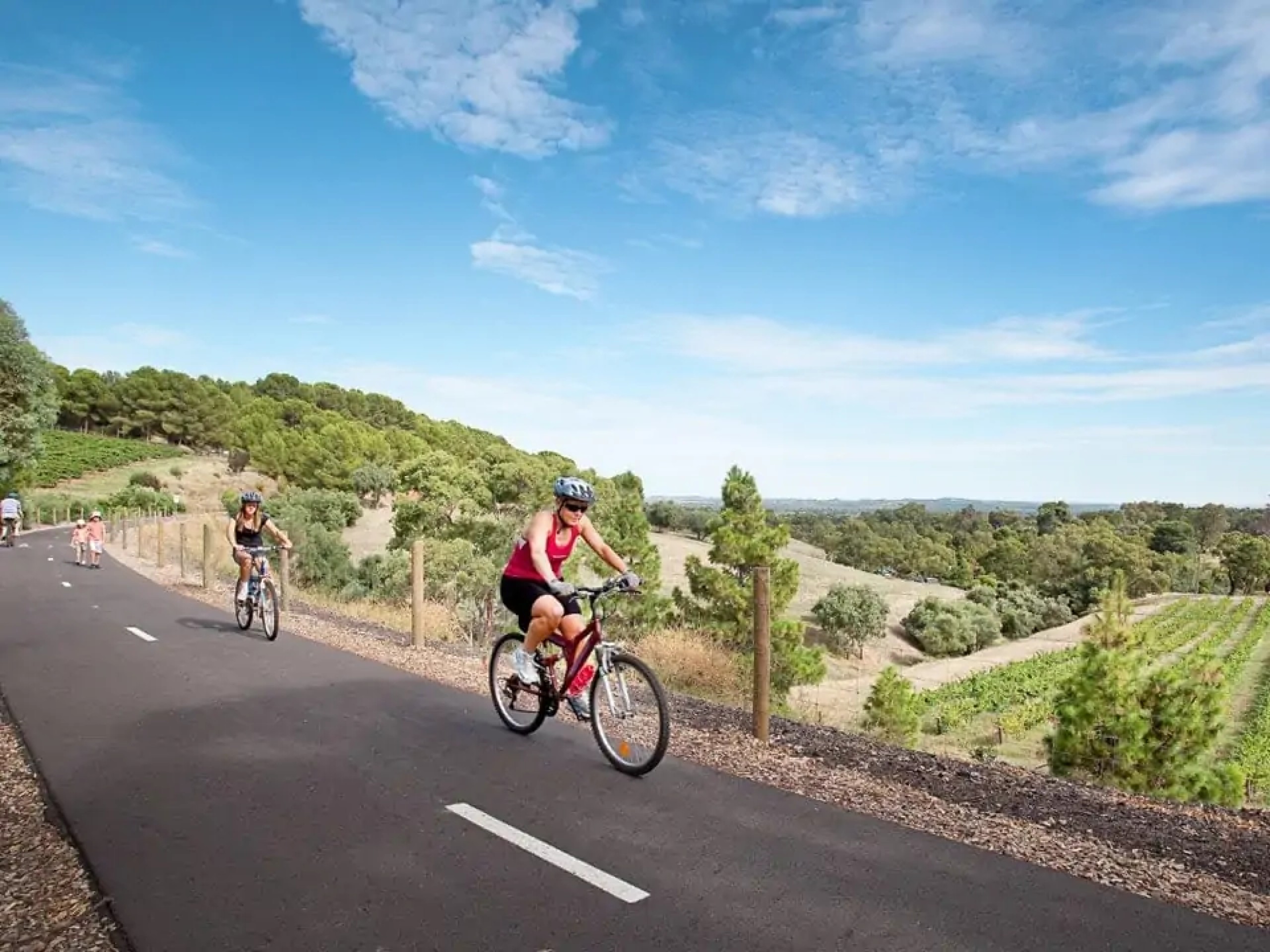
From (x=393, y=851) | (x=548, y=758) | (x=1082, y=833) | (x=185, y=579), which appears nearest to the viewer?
(x=393, y=851)

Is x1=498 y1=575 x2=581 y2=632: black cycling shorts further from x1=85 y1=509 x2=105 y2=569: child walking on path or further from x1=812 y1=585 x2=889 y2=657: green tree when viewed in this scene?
x1=812 y1=585 x2=889 y2=657: green tree

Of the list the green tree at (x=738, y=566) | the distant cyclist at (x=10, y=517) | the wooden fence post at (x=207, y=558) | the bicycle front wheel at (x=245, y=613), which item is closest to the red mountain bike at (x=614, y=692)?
the bicycle front wheel at (x=245, y=613)

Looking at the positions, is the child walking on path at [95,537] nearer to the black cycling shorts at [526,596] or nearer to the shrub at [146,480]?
the black cycling shorts at [526,596]

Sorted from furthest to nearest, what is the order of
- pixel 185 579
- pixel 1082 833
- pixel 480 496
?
1. pixel 480 496
2. pixel 185 579
3. pixel 1082 833

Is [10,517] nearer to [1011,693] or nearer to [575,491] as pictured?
[575,491]

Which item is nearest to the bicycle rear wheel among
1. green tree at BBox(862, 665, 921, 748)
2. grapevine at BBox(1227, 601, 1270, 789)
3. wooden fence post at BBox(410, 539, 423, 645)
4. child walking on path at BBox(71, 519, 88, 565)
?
wooden fence post at BBox(410, 539, 423, 645)

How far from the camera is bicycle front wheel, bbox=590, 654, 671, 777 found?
19.5ft

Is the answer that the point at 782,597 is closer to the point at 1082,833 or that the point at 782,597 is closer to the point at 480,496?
the point at 480,496

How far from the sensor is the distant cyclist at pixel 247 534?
41.1 ft

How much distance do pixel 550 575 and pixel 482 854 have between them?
2.10 meters

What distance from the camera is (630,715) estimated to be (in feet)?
20.3

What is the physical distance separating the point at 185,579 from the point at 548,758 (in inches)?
729

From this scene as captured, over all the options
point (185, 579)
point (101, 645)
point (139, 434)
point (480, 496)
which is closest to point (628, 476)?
point (480, 496)

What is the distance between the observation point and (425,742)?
22.2 ft
